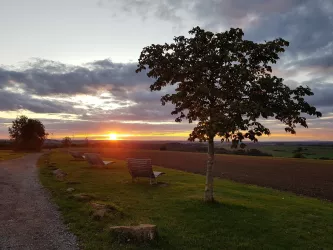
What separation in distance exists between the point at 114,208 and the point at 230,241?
12.6 feet

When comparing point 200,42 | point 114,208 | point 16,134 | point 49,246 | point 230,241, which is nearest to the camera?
point 49,246

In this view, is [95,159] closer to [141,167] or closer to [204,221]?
[141,167]

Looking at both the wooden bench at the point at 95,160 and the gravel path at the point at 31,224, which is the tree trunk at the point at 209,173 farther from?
the wooden bench at the point at 95,160

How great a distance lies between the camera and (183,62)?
10.3m

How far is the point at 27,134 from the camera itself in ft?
293

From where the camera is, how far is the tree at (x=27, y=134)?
8818 cm

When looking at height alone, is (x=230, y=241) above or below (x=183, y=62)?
below

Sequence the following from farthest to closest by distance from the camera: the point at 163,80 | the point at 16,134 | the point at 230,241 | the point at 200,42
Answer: the point at 16,134, the point at 163,80, the point at 200,42, the point at 230,241

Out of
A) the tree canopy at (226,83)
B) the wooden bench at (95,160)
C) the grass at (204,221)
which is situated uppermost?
the tree canopy at (226,83)

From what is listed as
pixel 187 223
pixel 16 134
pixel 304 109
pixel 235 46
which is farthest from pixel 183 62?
pixel 16 134

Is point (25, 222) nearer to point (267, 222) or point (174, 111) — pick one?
point (174, 111)

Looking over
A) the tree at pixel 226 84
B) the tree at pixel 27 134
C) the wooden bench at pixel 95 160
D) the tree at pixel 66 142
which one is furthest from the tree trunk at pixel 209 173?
the tree at pixel 66 142

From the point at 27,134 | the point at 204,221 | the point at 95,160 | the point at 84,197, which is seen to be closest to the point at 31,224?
the point at 84,197

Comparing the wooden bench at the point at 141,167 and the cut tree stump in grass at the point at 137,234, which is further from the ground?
the wooden bench at the point at 141,167
